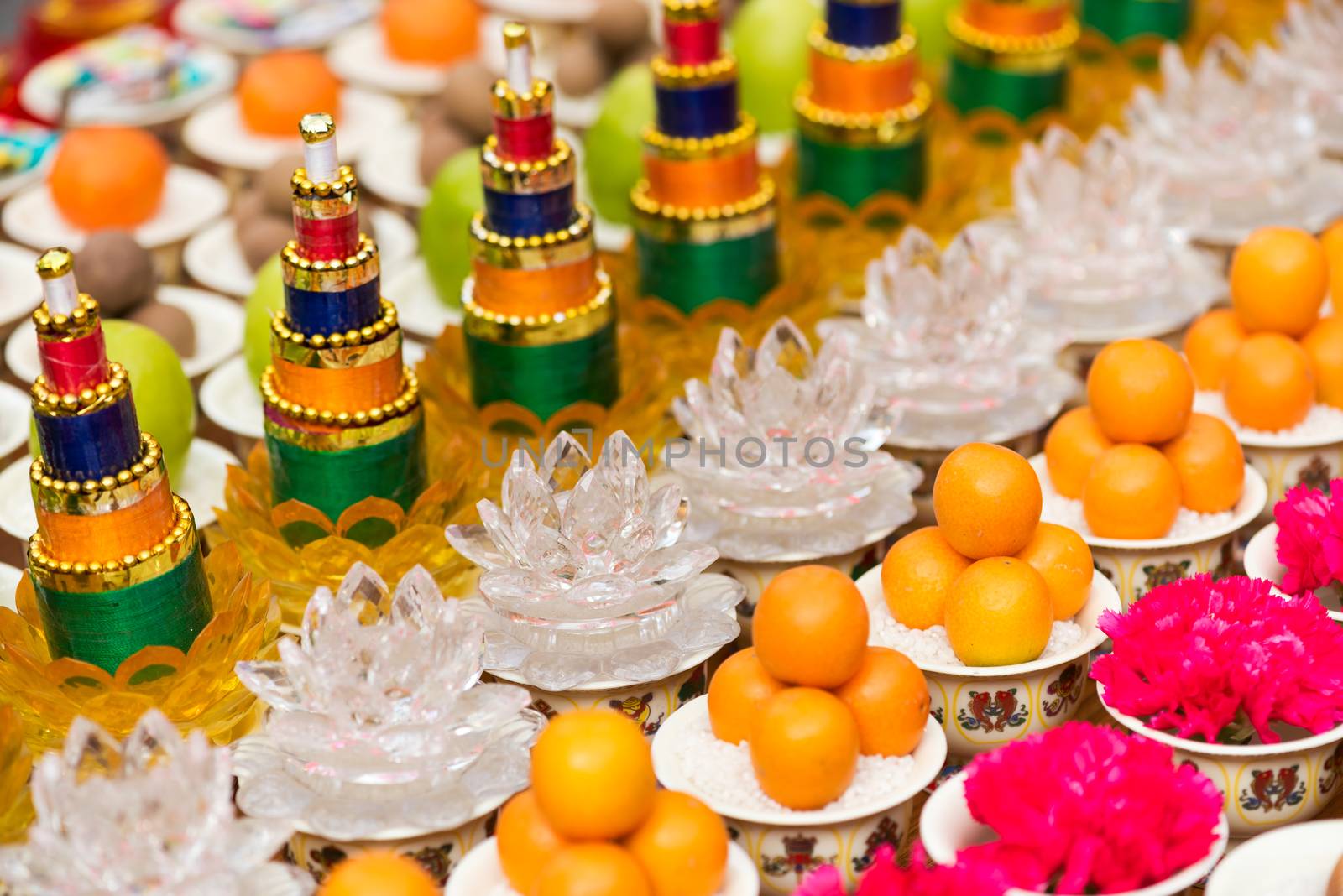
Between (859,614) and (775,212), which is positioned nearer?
(859,614)

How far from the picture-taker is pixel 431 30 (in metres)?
1.90

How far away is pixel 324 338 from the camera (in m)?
1.12

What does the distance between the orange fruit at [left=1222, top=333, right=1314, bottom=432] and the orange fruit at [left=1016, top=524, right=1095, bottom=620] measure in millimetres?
248

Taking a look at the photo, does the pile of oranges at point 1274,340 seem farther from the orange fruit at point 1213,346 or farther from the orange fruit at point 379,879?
the orange fruit at point 379,879

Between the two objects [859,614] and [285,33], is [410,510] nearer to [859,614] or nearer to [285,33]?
[859,614]

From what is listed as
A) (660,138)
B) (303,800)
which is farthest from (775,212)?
(303,800)

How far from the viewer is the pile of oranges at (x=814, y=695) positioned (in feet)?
3.03

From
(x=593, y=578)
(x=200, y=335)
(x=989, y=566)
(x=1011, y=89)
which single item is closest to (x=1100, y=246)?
(x=1011, y=89)

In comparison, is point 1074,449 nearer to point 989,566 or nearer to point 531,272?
point 989,566

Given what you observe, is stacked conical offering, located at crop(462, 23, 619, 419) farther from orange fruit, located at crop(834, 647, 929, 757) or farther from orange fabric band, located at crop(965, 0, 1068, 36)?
orange fabric band, located at crop(965, 0, 1068, 36)

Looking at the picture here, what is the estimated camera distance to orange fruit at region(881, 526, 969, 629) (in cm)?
107

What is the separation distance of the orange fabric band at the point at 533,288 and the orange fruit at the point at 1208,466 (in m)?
0.41

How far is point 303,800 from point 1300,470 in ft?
2.38

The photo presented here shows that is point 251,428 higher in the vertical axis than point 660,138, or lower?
lower
